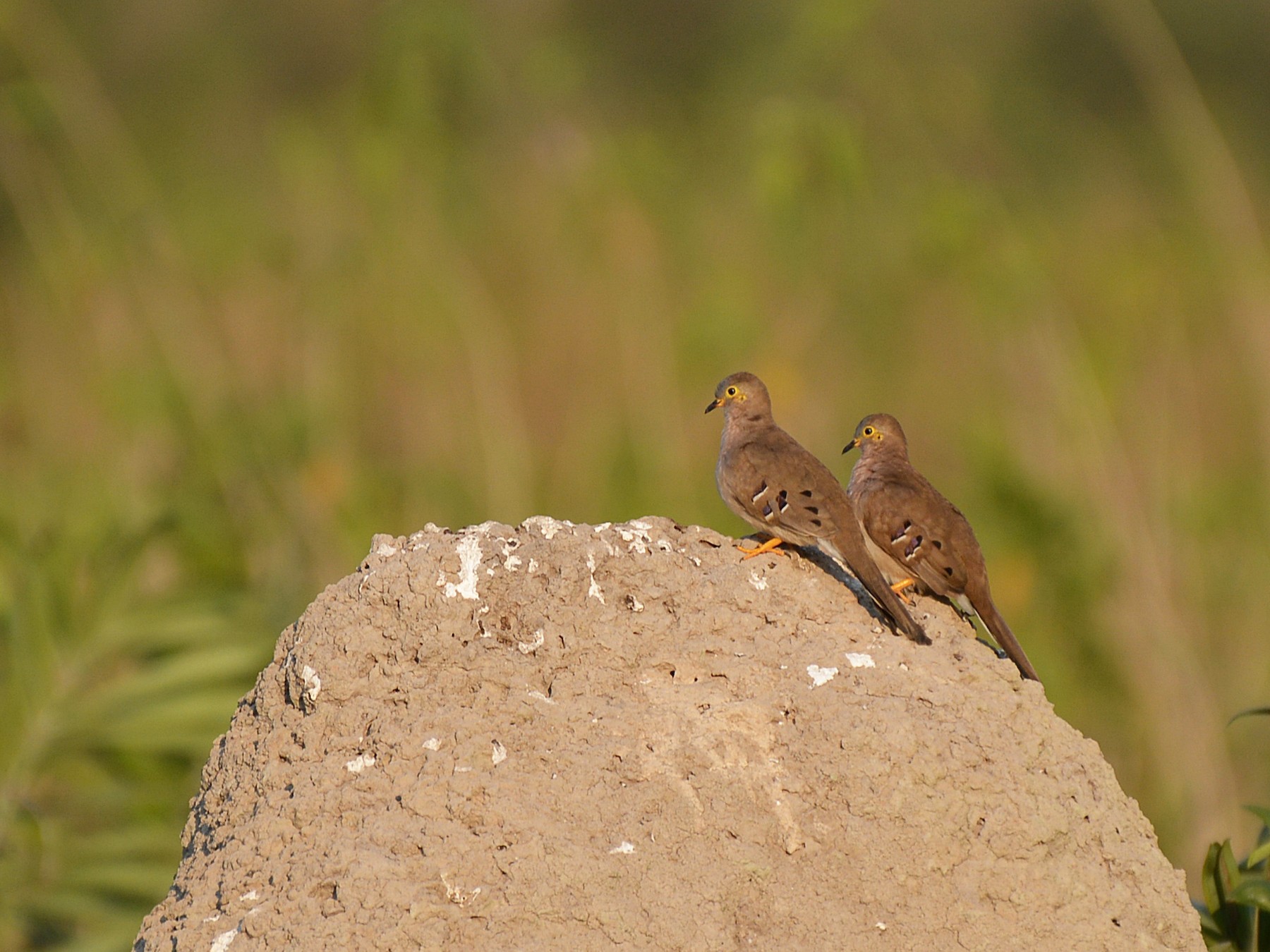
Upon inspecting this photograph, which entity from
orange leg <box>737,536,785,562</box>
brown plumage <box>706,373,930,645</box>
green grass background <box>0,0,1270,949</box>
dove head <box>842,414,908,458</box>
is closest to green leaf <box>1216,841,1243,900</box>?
brown plumage <box>706,373,930,645</box>

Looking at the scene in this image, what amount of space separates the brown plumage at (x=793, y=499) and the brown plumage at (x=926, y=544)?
124 mm

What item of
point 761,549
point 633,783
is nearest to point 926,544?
point 761,549

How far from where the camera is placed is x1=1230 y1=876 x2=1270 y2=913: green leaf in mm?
3938

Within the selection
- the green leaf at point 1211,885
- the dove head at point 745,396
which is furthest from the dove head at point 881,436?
the green leaf at point 1211,885

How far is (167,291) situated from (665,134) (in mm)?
4110

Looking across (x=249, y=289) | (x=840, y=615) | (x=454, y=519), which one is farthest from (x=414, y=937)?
(x=249, y=289)

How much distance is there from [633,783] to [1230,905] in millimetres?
1691

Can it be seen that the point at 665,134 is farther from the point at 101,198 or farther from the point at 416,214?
the point at 101,198

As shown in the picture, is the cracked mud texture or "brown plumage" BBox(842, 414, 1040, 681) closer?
the cracked mud texture

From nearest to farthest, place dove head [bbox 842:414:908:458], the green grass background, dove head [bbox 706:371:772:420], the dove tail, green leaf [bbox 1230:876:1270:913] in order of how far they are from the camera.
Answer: green leaf [bbox 1230:876:1270:913], the dove tail, dove head [bbox 842:414:908:458], dove head [bbox 706:371:772:420], the green grass background

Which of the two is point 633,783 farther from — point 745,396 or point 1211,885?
point 745,396

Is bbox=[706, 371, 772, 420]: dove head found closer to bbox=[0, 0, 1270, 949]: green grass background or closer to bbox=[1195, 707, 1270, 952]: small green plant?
bbox=[1195, 707, 1270, 952]: small green plant

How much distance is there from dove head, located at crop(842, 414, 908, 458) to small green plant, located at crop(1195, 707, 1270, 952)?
4.26ft

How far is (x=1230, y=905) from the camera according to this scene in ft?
14.0
